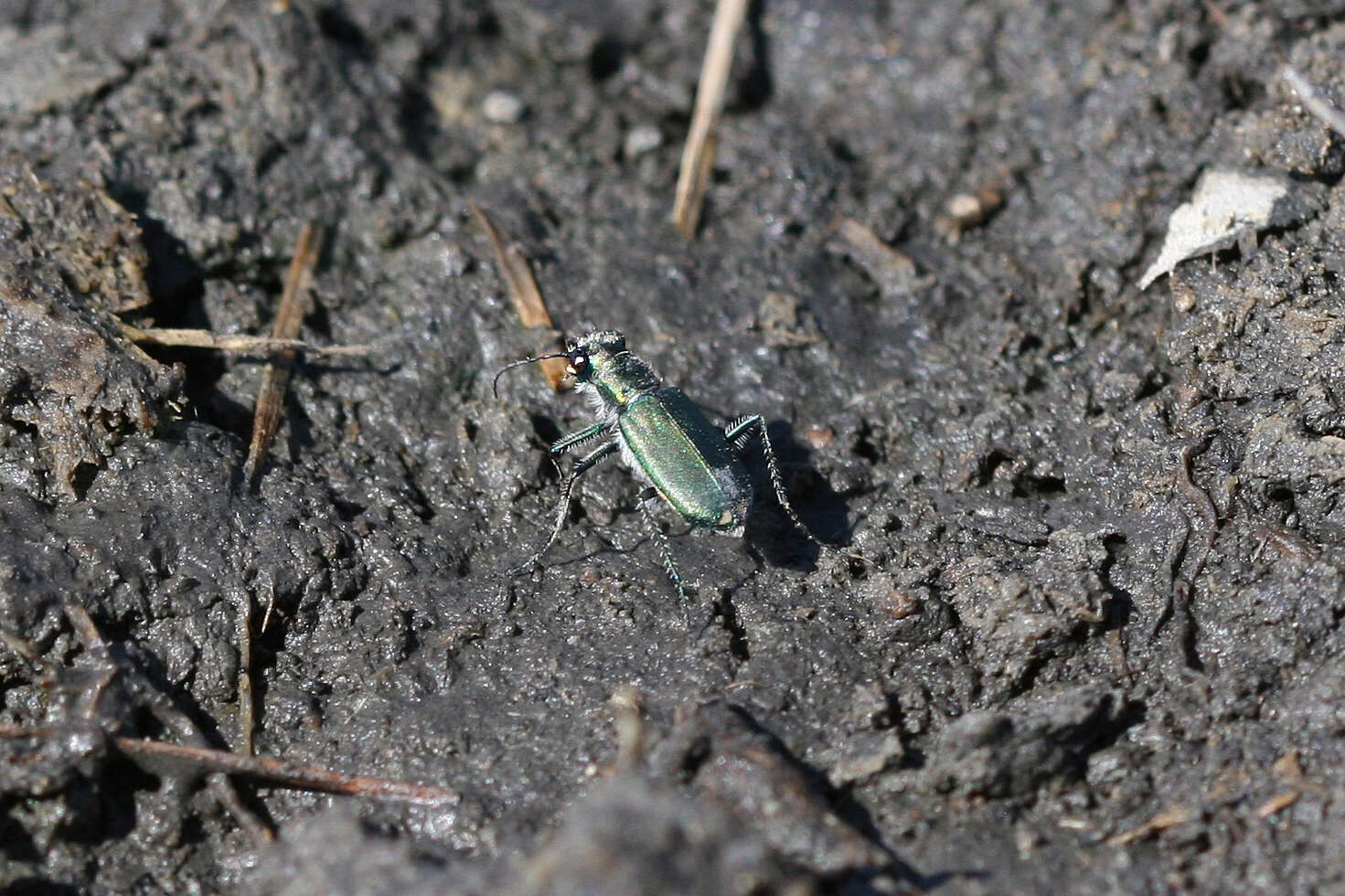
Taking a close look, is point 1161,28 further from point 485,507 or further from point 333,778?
point 333,778

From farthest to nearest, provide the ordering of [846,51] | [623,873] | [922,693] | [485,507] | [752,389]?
[846,51]
[752,389]
[485,507]
[922,693]
[623,873]

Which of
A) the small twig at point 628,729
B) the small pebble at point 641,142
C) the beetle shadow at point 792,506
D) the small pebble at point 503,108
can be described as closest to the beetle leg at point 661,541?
the beetle shadow at point 792,506

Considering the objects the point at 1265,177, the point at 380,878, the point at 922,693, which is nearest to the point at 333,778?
the point at 380,878

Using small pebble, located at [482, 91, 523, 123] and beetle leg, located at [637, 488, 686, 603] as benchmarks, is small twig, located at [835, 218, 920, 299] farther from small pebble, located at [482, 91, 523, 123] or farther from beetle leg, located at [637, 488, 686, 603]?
small pebble, located at [482, 91, 523, 123]

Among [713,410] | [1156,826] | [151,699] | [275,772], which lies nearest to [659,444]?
[713,410]

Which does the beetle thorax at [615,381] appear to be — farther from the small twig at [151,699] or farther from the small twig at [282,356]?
the small twig at [151,699]

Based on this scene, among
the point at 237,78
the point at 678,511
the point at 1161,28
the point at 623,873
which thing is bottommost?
the point at 678,511

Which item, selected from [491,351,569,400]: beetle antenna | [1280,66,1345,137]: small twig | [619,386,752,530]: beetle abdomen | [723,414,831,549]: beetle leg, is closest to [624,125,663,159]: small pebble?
[491,351,569,400]: beetle antenna
